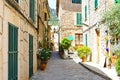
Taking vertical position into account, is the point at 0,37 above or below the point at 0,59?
above

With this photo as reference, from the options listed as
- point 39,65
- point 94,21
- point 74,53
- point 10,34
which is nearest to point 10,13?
point 10,34

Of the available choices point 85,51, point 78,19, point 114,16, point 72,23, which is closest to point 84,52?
point 85,51

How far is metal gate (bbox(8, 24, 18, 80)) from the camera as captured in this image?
605 centimetres

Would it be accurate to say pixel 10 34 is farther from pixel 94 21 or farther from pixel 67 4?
pixel 67 4

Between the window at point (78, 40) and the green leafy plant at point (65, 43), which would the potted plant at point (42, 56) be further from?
the window at point (78, 40)

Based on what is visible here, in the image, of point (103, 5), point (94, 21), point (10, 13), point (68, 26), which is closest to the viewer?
point (10, 13)

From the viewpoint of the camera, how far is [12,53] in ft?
20.8

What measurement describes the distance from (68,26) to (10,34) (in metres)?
24.9

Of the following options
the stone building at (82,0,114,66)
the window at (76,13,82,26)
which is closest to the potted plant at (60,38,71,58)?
the stone building at (82,0,114,66)

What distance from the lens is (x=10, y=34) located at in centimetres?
616

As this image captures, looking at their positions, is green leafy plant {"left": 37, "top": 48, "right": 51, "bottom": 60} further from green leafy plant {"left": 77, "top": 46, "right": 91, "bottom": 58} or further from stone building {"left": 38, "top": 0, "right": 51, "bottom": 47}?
green leafy plant {"left": 77, "top": 46, "right": 91, "bottom": 58}

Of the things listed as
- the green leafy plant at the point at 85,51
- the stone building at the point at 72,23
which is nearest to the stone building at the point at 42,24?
the green leafy plant at the point at 85,51

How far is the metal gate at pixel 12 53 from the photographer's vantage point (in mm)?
6047

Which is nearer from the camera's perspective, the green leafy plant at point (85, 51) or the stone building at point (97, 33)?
the stone building at point (97, 33)
